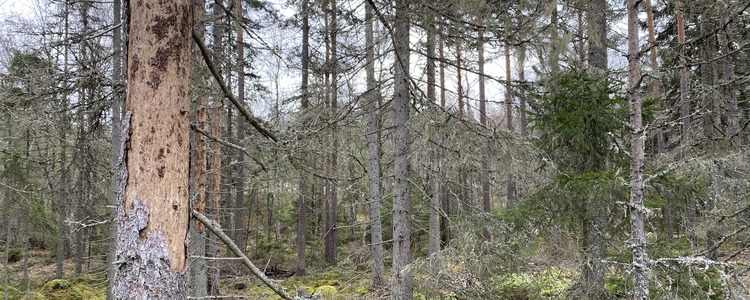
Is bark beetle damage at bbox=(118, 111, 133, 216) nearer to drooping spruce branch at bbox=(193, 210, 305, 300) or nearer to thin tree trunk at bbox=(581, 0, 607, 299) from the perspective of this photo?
drooping spruce branch at bbox=(193, 210, 305, 300)

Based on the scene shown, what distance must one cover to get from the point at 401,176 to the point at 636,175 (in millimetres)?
2658

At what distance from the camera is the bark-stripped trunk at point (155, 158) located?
6.10 ft

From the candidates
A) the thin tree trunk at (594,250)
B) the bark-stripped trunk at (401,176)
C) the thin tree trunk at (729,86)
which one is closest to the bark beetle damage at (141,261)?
the bark-stripped trunk at (401,176)

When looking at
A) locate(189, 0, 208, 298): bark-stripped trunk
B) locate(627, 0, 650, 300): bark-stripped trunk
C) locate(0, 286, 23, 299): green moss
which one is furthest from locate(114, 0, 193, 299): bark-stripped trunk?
locate(0, 286, 23, 299): green moss

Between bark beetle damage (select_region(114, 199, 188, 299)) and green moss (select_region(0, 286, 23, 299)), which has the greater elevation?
bark beetle damage (select_region(114, 199, 188, 299))

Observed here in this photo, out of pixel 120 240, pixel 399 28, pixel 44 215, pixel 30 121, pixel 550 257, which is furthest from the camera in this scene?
pixel 44 215

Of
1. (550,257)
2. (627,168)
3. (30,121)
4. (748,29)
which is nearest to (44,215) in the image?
(30,121)

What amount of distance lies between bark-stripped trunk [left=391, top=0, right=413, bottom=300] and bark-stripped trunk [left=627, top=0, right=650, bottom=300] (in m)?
2.50

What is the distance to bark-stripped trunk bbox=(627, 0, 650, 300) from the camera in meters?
3.94

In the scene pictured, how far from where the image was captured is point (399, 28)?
5078 mm

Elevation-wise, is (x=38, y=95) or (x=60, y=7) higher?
(x=60, y=7)

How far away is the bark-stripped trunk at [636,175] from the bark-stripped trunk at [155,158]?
13.4 feet

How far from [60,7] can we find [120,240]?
1411 centimetres

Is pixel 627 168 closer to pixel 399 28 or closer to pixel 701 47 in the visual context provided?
pixel 399 28
